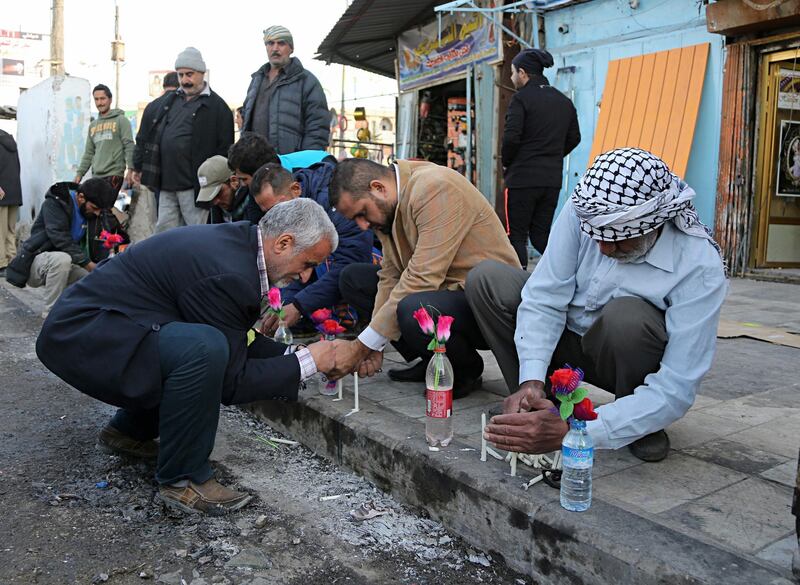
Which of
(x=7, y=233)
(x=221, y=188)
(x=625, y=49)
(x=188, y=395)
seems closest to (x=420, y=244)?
(x=188, y=395)

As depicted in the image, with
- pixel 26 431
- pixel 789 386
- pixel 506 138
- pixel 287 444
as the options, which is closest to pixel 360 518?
pixel 287 444

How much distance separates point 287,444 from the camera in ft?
12.0

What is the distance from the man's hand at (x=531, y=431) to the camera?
7.51 feet

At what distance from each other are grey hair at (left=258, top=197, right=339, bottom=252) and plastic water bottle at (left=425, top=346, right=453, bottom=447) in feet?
2.17

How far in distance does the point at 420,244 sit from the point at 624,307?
1089mm

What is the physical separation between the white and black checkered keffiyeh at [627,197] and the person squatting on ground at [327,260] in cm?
193

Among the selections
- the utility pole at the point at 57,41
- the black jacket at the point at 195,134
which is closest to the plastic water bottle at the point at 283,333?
the black jacket at the point at 195,134

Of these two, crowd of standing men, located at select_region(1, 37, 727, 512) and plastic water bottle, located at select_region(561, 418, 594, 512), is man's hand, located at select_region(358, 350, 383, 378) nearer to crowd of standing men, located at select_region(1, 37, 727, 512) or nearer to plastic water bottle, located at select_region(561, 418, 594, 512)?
crowd of standing men, located at select_region(1, 37, 727, 512)

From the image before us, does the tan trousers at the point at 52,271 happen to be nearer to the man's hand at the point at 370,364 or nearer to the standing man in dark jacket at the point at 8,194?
the standing man in dark jacket at the point at 8,194

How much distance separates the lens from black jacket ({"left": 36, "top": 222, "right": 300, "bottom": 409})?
2707mm

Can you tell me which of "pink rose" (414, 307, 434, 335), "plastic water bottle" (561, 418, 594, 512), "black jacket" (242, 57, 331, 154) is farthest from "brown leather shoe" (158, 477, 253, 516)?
"black jacket" (242, 57, 331, 154)

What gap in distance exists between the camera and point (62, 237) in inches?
251

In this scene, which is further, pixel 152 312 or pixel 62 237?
pixel 62 237

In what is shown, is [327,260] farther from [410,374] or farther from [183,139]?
[183,139]
